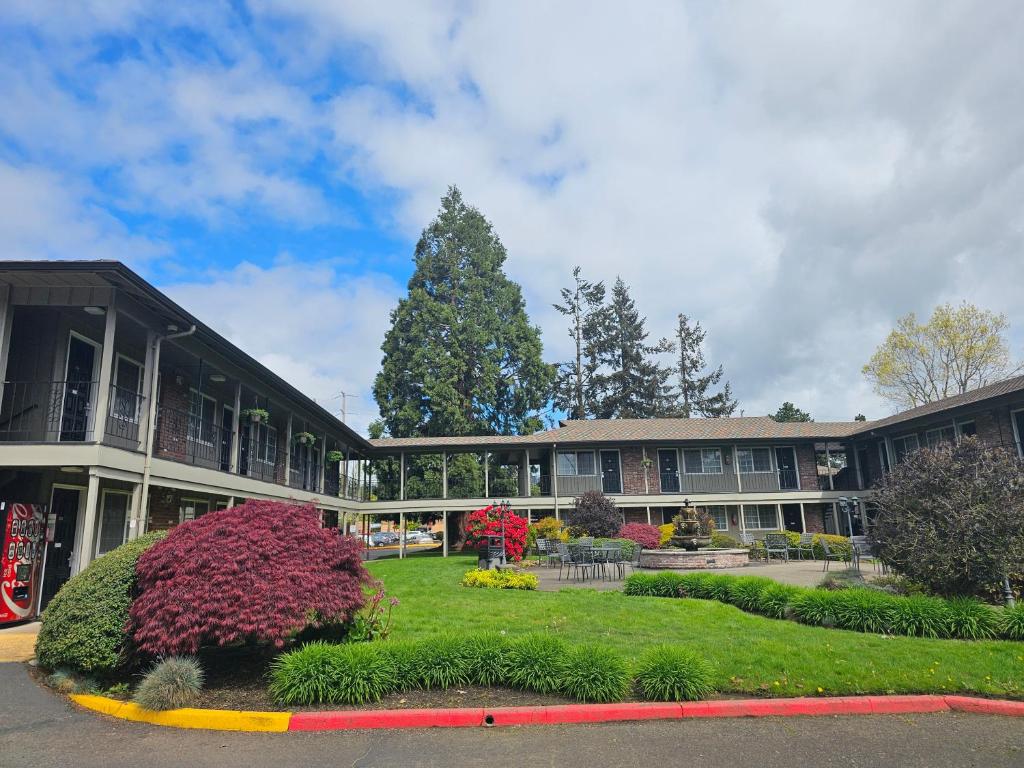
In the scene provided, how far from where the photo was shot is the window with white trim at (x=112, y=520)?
13.7 meters

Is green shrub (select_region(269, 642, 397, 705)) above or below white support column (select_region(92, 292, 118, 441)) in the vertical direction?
below

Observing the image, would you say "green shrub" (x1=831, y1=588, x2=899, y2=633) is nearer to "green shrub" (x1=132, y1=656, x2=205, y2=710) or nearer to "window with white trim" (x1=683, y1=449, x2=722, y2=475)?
"green shrub" (x1=132, y1=656, x2=205, y2=710)

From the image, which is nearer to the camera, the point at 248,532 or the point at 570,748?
the point at 570,748

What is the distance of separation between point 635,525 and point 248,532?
1998cm

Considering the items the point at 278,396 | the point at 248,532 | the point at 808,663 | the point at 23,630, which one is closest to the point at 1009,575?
the point at 808,663

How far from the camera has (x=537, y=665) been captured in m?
6.35

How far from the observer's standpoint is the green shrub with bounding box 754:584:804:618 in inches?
394

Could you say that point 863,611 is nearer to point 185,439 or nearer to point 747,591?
point 747,591

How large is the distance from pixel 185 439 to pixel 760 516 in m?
24.9

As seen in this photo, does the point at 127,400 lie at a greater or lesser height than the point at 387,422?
lesser

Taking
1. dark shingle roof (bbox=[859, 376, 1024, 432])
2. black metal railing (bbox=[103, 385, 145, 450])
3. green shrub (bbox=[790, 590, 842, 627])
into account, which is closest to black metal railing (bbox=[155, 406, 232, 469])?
black metal railing (bbox=[103, 385, 145, 450])

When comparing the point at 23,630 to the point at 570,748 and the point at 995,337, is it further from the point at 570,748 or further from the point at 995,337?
the point at 995,337

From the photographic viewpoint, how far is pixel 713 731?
5.41 m

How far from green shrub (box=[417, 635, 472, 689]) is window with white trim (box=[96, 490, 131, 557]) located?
981cm
